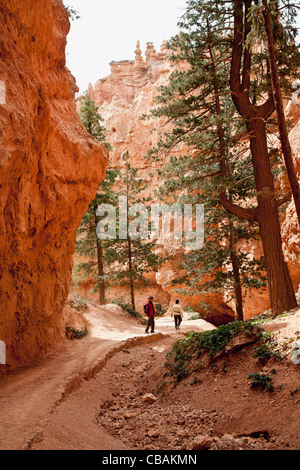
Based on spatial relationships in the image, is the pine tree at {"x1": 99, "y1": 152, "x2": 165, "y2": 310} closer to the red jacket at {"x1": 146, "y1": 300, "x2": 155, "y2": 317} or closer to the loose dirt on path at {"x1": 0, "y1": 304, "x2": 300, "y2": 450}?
the red jacket at {"x1": 146, "y1": 300, "x2": 155, "y2": 317}

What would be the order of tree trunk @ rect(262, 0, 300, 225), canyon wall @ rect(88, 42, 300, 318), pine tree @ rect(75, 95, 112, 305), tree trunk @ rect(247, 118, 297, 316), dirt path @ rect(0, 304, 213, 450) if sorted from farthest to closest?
pine tree @ rect(75, 95, 112, 305) < canyon wall @ rect(88, 42, 300, 318) < tree trunk @ rect(247, 118, 297, 316) < tree trunk @ rect(262, 0, 300, 225) < dirt path @ rect(0, 304, 213, 450)

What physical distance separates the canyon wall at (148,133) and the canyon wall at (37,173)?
9.69 ft

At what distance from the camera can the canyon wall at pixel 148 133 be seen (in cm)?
1459

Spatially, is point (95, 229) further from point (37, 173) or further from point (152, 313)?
point (37, 173)

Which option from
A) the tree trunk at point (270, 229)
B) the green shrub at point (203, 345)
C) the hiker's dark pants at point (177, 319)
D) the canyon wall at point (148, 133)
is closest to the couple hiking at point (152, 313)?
the hiker's dark pants at point (177, 319)

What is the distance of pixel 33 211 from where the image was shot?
791 cm

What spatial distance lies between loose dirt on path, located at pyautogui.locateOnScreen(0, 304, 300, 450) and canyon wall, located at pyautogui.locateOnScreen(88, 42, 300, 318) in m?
7.52

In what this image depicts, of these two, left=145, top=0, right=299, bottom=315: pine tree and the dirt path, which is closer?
the dirt path

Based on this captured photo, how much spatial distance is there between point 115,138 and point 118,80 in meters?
22.8

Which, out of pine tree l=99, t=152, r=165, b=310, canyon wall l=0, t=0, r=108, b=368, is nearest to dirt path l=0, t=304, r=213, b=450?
canyon wall l=0, t=0, r=108, b=368

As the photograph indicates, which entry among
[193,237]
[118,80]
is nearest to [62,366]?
[193,237]

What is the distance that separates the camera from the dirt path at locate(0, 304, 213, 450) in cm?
399

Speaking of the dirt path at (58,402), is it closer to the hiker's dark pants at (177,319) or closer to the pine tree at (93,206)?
the hiker's dark pants at (177,319)

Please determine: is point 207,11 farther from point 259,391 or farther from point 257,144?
point 259,391
